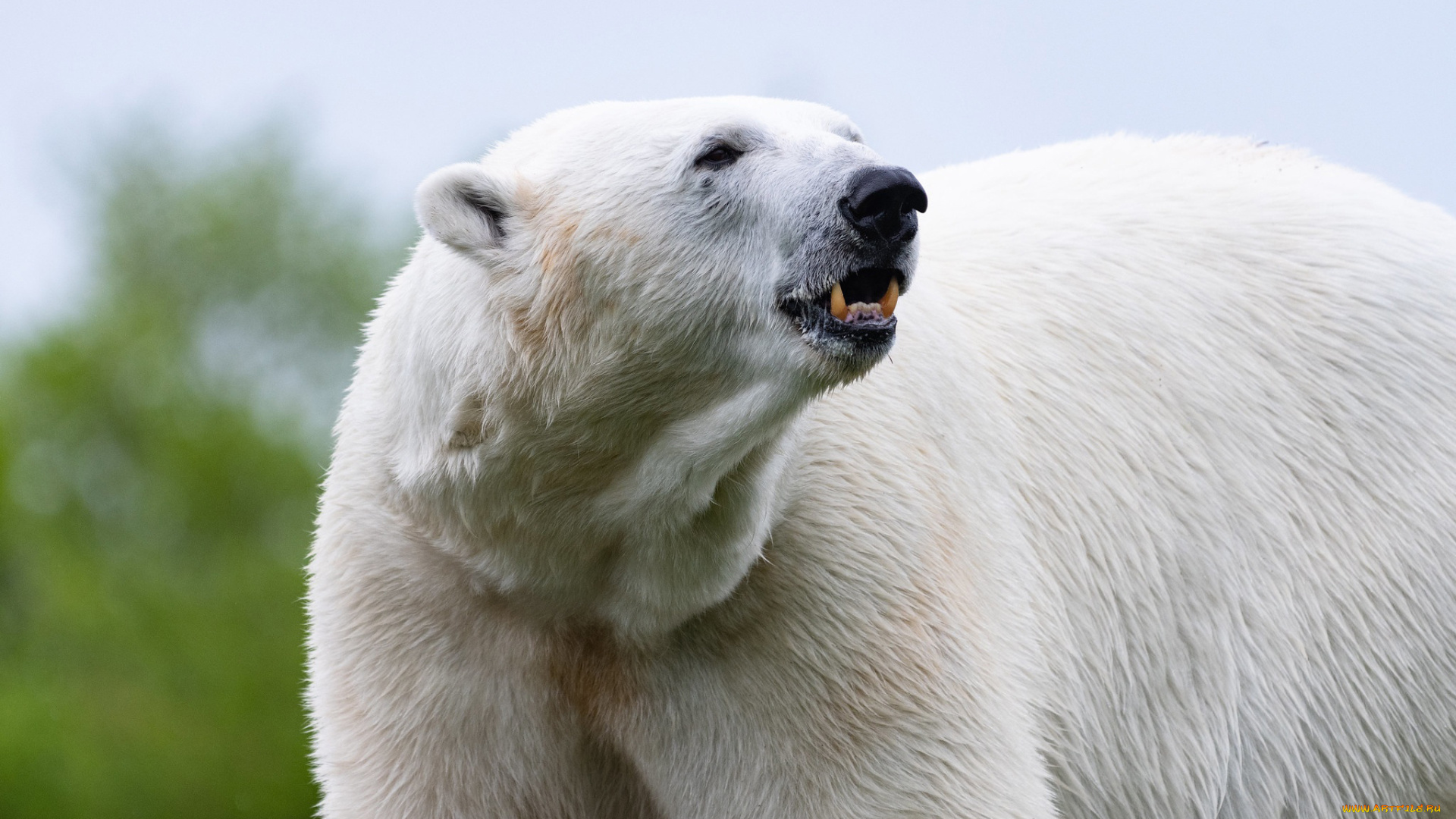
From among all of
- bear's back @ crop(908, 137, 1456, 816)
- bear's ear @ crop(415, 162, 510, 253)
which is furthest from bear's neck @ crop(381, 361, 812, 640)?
bear's back @ crop(908, 137, 1456, 816)

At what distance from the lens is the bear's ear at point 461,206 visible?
13.2ft

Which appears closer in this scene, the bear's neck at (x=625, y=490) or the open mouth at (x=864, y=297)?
the open mouth at (x=864, y=297)

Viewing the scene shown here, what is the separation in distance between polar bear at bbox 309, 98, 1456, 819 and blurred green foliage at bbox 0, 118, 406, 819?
992 inches

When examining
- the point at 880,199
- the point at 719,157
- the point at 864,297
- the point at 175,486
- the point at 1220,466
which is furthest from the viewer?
the point at 175,486

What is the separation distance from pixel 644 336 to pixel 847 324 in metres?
0.49

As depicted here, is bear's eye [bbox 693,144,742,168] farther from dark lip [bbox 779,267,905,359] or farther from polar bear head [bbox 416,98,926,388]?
dark lip [bbox 779,267,905,359]

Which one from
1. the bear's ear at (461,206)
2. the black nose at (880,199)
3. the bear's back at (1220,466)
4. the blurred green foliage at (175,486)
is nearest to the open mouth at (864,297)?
the black nose at (880,199)

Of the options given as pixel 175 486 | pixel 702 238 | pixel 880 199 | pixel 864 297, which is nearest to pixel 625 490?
pixel 702 238

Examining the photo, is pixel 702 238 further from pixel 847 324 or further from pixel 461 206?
pixel 461 206

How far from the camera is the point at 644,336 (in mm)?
3949

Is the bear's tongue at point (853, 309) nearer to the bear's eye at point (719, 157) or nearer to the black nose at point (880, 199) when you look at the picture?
the black nose at point (880, 199)

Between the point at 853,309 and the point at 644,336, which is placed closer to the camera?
the point at 853,309

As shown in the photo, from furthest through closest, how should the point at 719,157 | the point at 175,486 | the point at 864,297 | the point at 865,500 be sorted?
1. the point at 175,486
2. the point at 865,500
3. the point at 719,157
4. the point at 864,297

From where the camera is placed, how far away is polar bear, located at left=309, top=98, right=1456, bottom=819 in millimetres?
3977
